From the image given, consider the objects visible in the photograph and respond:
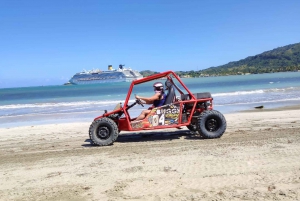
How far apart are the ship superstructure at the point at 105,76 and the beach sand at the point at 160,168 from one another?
115 meters

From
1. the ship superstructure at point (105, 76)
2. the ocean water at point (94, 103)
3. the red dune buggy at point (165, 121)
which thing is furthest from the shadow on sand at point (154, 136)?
the ship superstructure at point (105, 76)

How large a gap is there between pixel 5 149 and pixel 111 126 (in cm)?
289

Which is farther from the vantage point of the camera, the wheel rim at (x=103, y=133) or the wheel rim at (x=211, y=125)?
the wheel rim at (x=211, y=125)

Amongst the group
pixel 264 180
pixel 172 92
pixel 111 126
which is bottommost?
pixel 264 180

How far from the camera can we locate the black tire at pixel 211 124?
305 inches

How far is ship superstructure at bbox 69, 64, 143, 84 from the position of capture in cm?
12269

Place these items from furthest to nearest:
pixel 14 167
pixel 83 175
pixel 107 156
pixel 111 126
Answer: pixel 111 126, pixel 107 156, pixel 14 167, pixel 83 175

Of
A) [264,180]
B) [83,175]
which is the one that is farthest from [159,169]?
[264,180]

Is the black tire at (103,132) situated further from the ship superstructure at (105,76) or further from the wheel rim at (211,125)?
the ship superstructure at (105,76)

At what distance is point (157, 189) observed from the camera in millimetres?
4387

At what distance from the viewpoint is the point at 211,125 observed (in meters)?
7.90

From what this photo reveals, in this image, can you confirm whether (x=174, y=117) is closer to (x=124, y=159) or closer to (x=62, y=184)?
(x=124, y=159)

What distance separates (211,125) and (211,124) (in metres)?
0.03

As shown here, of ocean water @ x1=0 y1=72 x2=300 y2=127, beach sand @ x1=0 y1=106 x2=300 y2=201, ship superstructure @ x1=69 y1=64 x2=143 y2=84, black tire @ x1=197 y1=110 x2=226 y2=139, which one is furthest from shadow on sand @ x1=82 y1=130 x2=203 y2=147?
ship superstructure @ x1=69 y1=64 x2=143 y2=84
